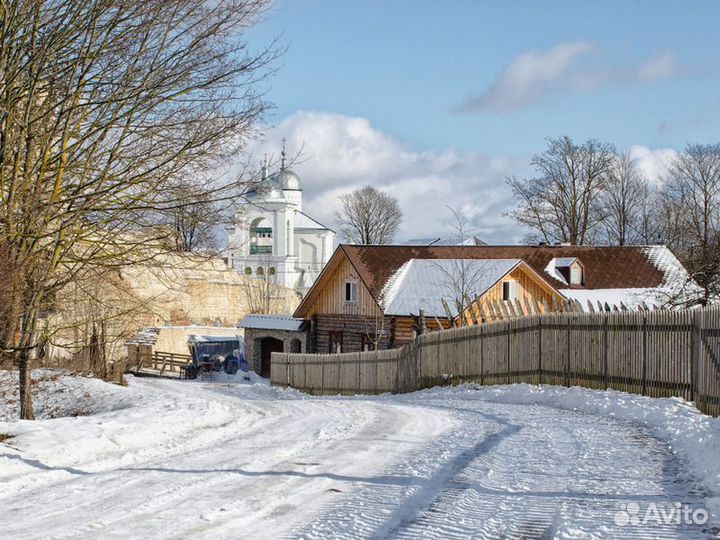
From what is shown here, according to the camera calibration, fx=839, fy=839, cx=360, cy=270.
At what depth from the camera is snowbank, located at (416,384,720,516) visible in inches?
328

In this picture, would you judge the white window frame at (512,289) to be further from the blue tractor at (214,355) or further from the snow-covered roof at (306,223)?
the snow-covered roof at (306,223)

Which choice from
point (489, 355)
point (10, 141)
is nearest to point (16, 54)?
point (10, 141)

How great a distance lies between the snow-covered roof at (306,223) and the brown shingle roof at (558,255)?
44.7 meters

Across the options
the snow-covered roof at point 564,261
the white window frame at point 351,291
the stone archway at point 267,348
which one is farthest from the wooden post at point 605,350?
the stone archway at point 267,348

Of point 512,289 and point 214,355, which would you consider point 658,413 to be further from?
point 214,355

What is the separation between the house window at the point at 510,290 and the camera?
3528 centimetres

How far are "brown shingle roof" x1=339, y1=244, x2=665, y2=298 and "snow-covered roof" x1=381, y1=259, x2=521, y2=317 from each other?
158 cm

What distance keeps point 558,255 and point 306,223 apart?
47.1 meters

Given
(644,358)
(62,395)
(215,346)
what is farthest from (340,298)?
(644,358)

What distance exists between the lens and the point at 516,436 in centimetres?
1078

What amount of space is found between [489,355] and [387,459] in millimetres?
12603

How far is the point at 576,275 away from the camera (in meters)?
43.6

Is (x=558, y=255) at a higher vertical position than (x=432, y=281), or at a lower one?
higher

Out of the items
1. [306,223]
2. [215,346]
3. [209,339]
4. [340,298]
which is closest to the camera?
[340,298]
